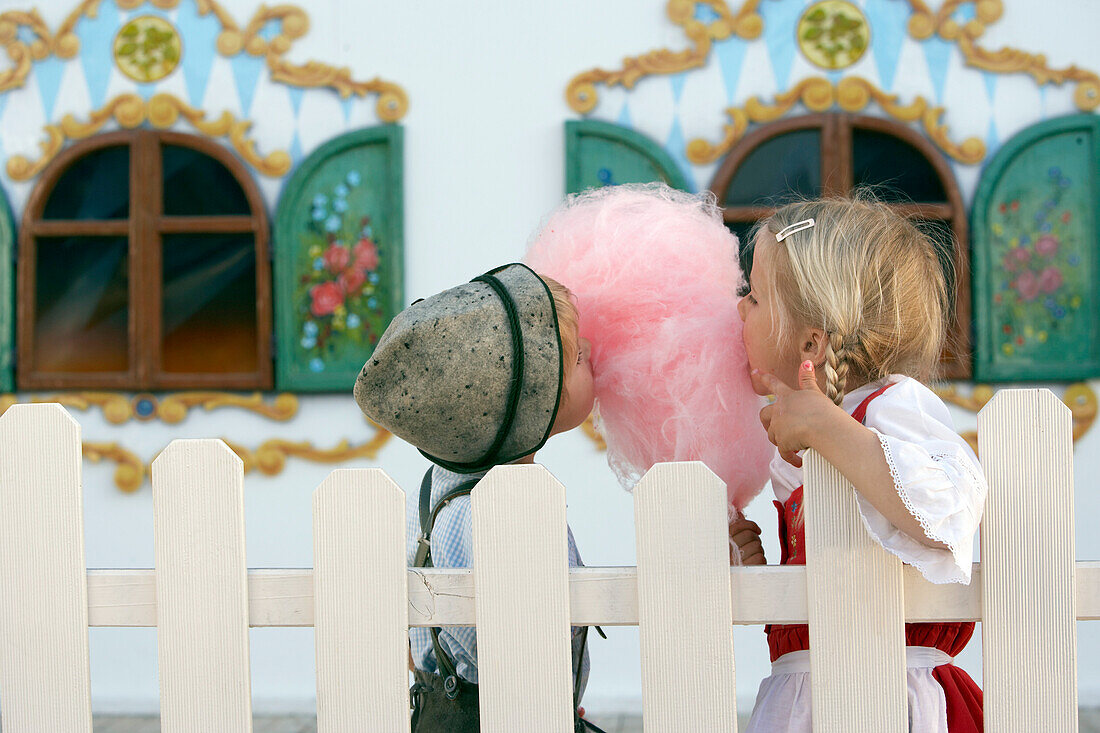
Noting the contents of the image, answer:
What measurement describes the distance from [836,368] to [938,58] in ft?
7.86

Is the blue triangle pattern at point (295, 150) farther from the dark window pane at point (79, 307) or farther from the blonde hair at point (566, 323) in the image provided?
the blonde hair at point (566, 323)

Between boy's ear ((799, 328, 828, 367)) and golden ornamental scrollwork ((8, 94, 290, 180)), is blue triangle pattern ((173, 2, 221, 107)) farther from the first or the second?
boy's ear ((799, 328, 828, 367))

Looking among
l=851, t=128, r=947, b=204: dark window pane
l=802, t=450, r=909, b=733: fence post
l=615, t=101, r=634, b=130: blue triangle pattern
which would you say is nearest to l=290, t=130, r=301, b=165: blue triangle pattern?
l=615, t=101, r=634, b=130: blue triangle pattern

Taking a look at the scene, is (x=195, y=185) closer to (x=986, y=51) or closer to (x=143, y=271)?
(x=143, y=271)

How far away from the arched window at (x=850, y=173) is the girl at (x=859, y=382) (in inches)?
73.0

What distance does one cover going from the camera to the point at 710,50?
329 centimetres

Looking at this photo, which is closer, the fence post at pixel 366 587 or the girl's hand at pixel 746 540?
the fence post at pixel 366 587

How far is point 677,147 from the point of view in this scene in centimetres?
331

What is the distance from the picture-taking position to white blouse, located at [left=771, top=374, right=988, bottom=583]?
1146 millimetres

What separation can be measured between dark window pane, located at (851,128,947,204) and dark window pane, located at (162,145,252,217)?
2176 mm

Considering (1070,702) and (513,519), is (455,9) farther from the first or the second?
(1070,702)

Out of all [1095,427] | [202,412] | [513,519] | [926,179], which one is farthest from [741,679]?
[513,519]

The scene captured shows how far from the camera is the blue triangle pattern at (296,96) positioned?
337cm

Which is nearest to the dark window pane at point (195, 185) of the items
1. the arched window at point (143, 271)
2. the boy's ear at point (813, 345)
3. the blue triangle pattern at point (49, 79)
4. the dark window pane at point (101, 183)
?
the arched window at point (143, 271)
